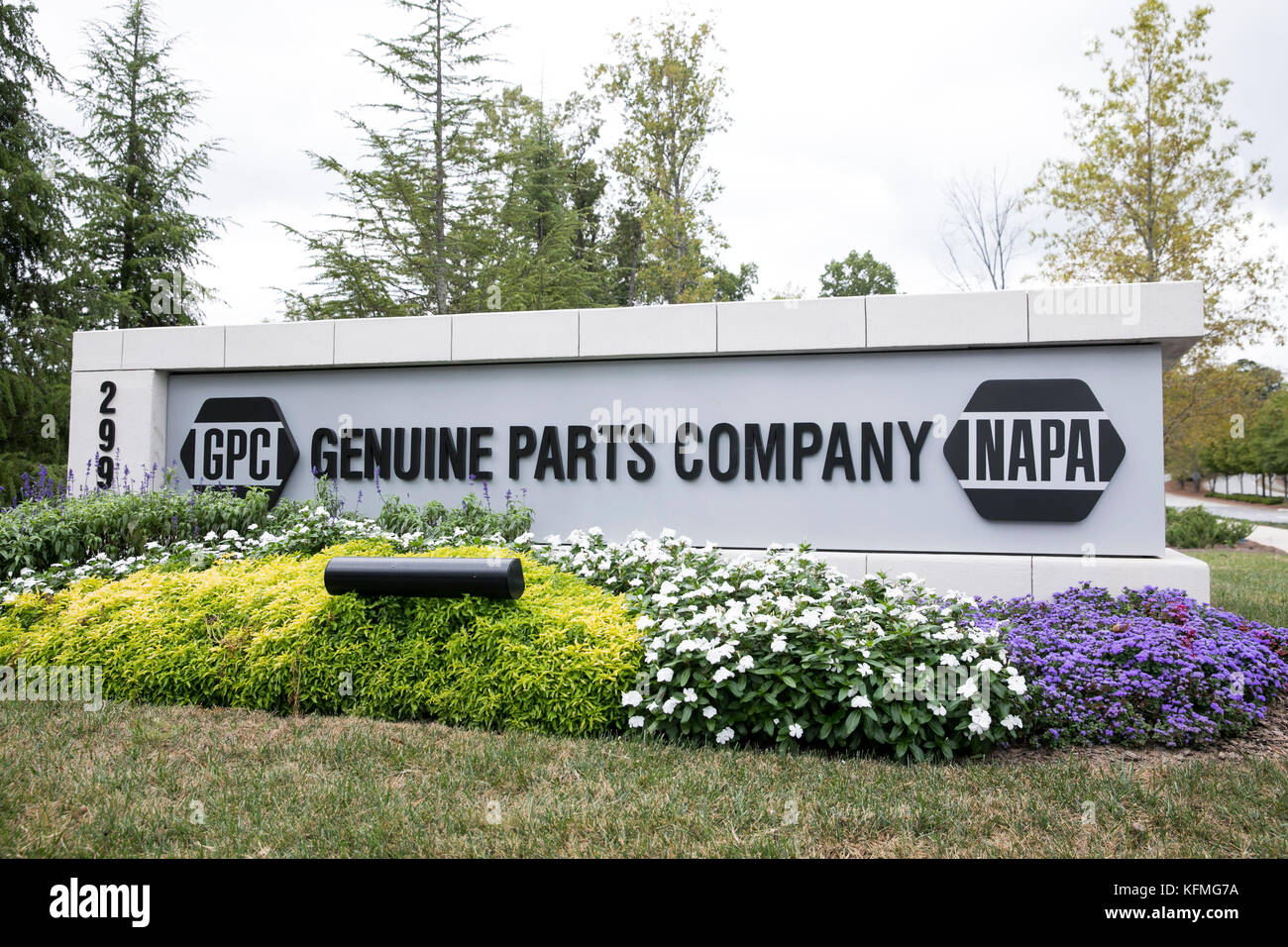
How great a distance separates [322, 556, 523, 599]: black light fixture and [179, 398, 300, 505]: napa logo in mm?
4297

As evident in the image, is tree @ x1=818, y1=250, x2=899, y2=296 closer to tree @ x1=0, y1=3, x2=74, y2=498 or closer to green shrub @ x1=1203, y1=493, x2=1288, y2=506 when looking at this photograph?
green shrub @ x1=1203, y1=493, x2=1288, y2=506

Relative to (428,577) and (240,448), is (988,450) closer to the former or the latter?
(428,577)

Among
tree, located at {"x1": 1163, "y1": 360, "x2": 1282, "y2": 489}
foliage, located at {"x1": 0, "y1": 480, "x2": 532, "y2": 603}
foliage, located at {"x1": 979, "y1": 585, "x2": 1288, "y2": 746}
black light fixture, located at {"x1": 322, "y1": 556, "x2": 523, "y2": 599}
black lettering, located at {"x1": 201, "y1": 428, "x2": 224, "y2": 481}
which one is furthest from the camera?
tree, located at {"x1": 1163, "y1": 360, "x2": 1282, "y2": 489}

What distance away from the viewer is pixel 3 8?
1473cm

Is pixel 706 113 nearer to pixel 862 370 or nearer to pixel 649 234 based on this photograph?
pixel 649 234

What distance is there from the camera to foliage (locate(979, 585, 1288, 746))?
4.44m

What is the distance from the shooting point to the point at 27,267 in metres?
15.4

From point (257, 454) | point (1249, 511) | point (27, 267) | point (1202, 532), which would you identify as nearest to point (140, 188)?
point (27, 267)

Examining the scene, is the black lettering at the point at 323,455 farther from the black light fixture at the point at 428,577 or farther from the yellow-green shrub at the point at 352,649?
the black light fixture at the point at 428,577

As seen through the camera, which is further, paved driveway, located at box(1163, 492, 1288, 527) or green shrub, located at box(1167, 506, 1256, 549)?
paved driveway, located at box(1163, 492, 1288, 527)

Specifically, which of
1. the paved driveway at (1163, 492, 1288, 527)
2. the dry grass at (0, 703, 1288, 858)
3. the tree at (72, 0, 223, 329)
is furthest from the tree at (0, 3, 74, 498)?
the paved driveway at (1163, 492, 1288, 527)
